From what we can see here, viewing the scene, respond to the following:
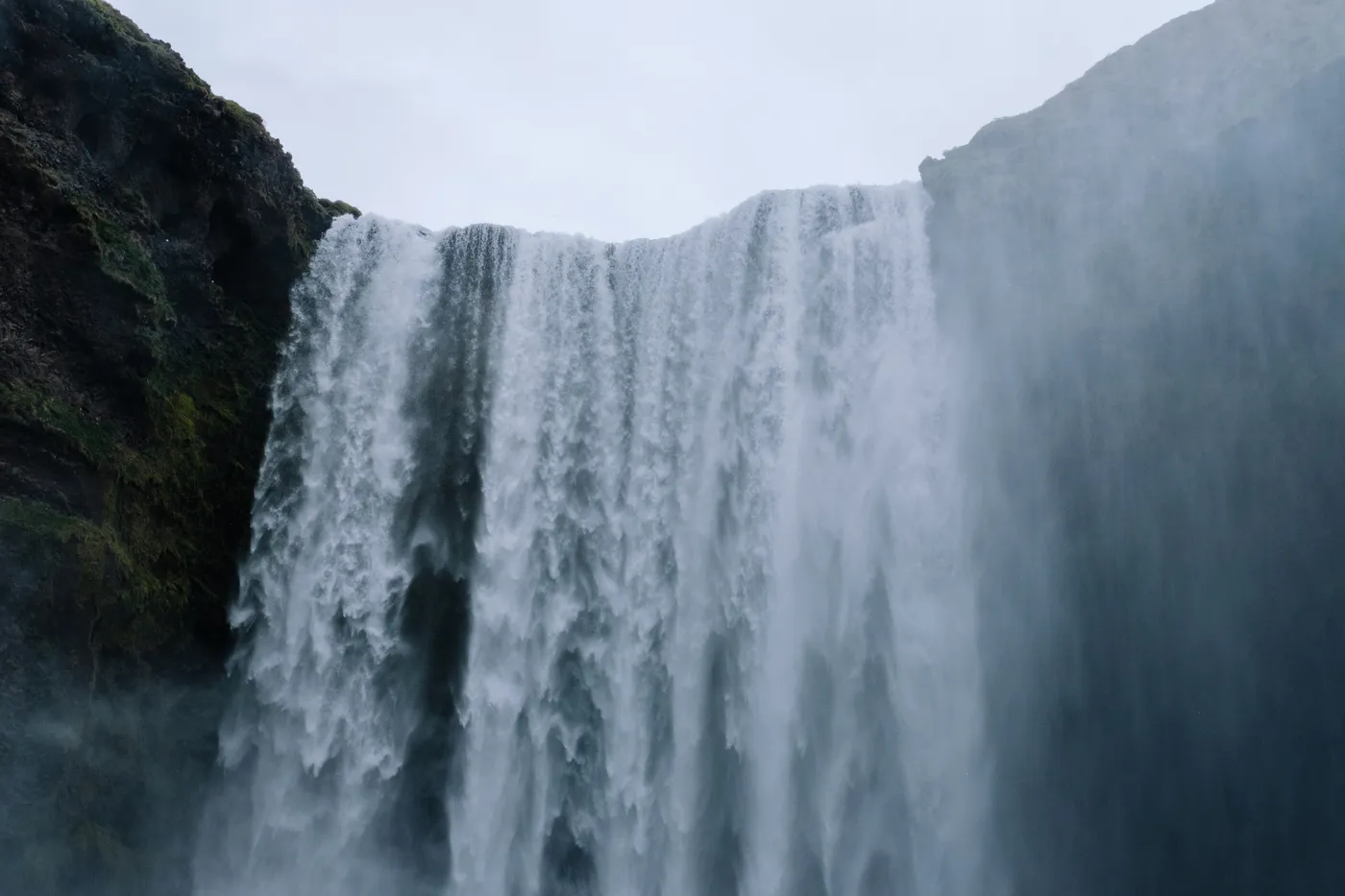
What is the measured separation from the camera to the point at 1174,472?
13.2 metres

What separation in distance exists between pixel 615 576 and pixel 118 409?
6422mm

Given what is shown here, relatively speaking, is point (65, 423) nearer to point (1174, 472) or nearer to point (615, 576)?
point (615, 576)

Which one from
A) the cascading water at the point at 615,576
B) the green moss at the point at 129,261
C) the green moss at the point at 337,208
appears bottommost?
the cascading water at the point at 615,576

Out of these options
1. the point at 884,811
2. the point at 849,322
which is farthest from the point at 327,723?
the point at 849,322

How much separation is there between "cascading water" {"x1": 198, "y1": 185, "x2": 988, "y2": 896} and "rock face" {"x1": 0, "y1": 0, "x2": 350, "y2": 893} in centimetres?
73

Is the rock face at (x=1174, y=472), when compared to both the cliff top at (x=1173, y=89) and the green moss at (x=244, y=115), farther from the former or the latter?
the green moss at (x=244, y=115)

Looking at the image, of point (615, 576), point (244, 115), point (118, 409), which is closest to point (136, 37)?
point (244, 115)

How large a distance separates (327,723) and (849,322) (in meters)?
8.77

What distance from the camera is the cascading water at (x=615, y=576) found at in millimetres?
13617

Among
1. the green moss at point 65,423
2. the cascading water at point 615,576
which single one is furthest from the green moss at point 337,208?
the green moss at point 65,423

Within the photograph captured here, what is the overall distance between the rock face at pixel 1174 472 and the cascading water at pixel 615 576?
0.84 m

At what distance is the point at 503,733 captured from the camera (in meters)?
14.2

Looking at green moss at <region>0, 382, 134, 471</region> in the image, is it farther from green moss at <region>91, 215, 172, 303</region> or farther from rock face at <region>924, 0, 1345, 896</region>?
rock face at <region>924, 0, 1345, 896</region>

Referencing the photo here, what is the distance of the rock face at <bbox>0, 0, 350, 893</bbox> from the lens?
1101cm
